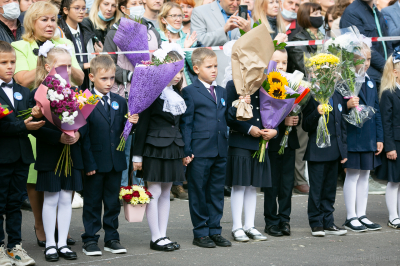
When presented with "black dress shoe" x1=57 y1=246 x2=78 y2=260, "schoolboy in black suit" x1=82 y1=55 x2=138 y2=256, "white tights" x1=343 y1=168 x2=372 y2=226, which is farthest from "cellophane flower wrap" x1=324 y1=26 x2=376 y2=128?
"black dress shoe" x1=57 y1=246 x2=78 y2=260

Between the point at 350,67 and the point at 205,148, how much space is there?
2104 mm

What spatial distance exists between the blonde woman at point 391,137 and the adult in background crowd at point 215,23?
2199mm

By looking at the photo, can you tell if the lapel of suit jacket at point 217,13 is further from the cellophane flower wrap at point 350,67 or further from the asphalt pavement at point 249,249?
the asphalt pavement at point 249,249

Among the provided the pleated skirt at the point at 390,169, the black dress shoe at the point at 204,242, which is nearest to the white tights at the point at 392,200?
the pleated skirt at the point at 390,169

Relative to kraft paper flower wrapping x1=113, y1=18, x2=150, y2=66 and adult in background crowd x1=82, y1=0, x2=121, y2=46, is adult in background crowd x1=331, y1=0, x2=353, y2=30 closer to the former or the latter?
adult in background crowd x1=82, y1=0, x2=121, y2=46

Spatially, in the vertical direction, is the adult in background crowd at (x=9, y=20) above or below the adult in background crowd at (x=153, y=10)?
below

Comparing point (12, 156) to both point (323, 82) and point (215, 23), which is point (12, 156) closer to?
point (323, 82)

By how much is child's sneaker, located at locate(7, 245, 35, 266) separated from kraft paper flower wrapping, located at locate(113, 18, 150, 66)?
8.34 feet

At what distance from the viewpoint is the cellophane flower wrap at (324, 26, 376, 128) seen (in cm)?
682

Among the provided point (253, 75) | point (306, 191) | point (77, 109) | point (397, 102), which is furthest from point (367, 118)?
point (77, 109)

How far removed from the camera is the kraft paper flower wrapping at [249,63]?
616cm

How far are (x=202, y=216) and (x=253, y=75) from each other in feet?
5.30

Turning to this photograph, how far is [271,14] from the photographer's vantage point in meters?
9.46

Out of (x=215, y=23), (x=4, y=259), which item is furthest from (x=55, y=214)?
(x=215, y=23)
